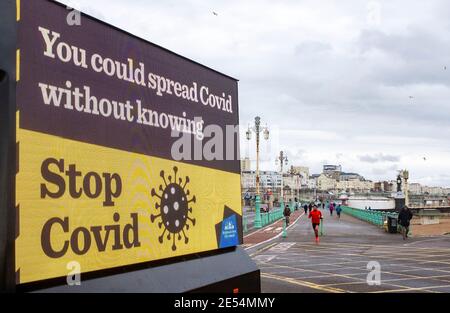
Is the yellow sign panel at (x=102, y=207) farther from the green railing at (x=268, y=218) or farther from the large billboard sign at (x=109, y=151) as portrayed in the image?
the green railing at (x=268, y=218)

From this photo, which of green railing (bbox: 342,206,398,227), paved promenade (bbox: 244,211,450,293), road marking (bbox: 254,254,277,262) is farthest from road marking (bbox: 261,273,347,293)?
green railing (bbox: 342,206,398,227)

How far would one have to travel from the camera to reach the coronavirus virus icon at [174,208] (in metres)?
3.62

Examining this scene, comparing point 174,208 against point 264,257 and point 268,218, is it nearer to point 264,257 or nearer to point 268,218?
point 264,257

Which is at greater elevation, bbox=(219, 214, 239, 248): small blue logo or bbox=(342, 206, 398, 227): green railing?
bbox=(219, 214, 239, 248): small blue logo

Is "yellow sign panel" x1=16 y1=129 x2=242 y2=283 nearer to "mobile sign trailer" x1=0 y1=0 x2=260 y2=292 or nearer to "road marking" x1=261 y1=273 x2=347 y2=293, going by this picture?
"mobile sign trailer" x1=0 y1=0 x2=260 y2=292

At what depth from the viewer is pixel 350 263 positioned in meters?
13.0

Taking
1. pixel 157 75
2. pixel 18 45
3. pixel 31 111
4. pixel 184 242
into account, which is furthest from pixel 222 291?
pixel 18 45

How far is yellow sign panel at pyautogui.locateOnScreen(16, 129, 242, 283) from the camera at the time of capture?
8.73 feet

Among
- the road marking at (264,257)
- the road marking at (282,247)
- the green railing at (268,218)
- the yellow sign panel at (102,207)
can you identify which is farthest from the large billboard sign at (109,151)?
the green railing at (268,218)

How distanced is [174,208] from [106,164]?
785 millimetres

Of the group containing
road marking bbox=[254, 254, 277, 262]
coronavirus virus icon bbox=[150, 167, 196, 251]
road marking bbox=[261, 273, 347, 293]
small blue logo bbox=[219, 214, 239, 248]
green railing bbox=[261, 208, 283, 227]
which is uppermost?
coronavirus virus icon bbox=[150, 167, 196, 251]

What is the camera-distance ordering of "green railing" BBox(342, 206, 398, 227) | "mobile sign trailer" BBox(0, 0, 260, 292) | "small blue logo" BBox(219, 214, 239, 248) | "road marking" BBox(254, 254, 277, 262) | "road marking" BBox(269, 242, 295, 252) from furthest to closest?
"green railing" BBox(342, 206, 398, 227) < "road marking" BBox(269, 242, 295, 252) < "road marking" BBox(254, 254, 277, 262) < "small blue logo" BBox(219, 214, 239, 248) < "mobile sign trailer" BBox(0, 0, 260, 292)
